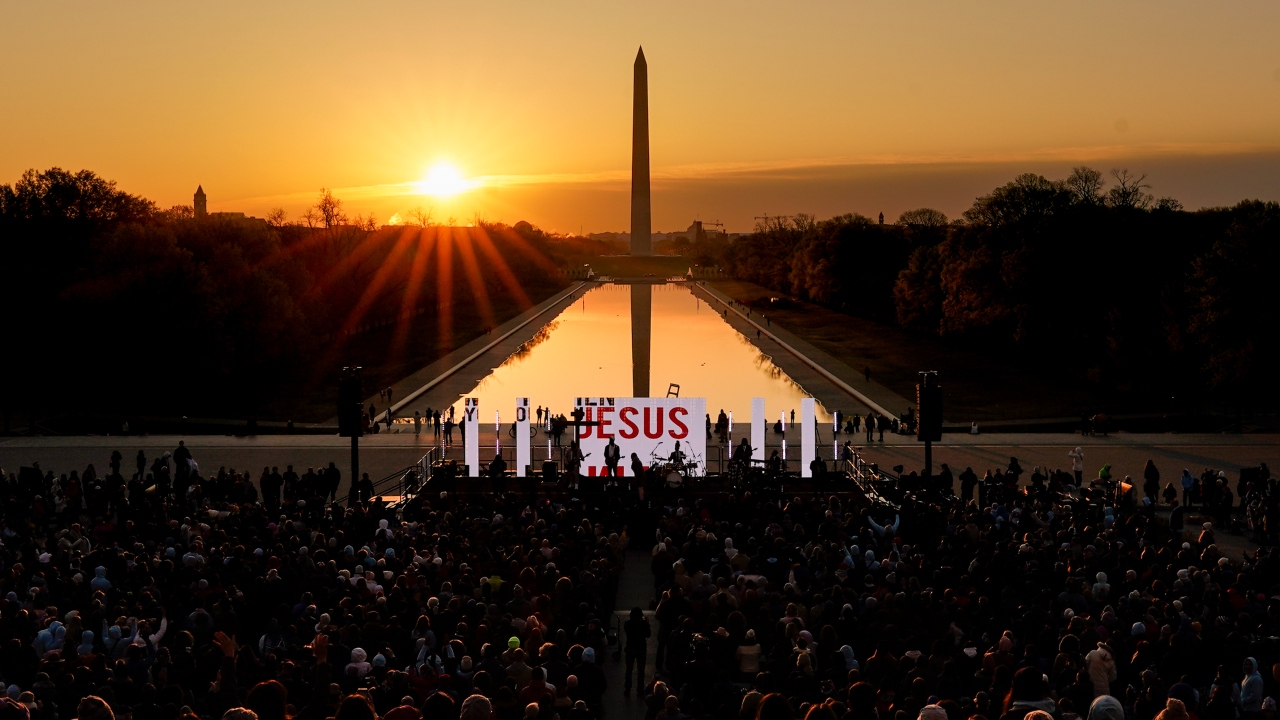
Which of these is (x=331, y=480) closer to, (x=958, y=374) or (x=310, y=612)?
(x=310, y=612)

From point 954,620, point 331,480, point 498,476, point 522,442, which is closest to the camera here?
point 954,620

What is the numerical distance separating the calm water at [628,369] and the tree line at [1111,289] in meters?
12.0

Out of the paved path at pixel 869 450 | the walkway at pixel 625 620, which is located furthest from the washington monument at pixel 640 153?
the walkway at pixel 625 620

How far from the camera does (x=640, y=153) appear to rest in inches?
4779

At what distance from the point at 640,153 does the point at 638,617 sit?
4395 inches

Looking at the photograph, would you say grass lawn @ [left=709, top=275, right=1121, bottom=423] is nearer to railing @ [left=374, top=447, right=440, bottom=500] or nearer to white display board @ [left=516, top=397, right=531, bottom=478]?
white display board @ [left=516, top=397, right=531, bottom=478]

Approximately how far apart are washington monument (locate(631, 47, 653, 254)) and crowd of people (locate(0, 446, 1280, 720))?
99843 mm

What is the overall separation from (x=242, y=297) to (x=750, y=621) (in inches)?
1485

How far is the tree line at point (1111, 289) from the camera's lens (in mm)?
40625

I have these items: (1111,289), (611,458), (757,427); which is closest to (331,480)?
(611,458)

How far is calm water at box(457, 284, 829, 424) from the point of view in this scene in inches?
1731

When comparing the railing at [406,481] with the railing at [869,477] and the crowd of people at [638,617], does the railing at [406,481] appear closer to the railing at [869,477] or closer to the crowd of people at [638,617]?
the crowd of people at [638,617]

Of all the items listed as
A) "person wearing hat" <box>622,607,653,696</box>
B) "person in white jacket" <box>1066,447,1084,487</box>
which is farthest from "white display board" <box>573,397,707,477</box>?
"person wearing hat" <box>622,607,653,696</box>

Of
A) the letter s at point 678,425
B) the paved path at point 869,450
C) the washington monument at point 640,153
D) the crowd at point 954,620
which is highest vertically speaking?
the washington monument at point 640,153
